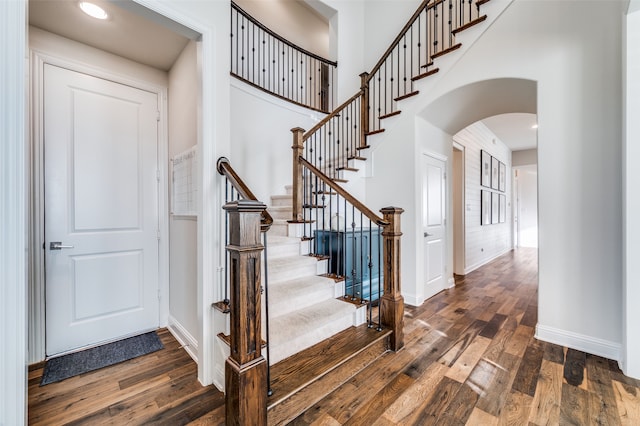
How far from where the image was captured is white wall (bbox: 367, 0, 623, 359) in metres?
2.24

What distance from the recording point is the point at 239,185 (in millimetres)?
1703

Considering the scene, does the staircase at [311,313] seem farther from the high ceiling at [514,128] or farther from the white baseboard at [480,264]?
the white baseboard at [480,264]

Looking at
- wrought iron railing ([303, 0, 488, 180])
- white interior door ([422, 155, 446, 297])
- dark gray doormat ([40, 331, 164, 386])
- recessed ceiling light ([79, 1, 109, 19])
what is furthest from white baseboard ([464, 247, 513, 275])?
recessed ceiling light ([79, 1, 109, 19])

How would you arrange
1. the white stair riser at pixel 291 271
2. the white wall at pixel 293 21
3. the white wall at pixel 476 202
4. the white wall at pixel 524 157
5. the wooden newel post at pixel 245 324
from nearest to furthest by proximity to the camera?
1. the wooden newel post at pixel 245 324
2. the white stair riser at pixel 291 271
3. the white wall at pixel 293 21
4. the white wall at pixel 476 202
5. the white wall at pixel 524 157

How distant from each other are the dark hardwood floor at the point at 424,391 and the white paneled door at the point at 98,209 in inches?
17.6

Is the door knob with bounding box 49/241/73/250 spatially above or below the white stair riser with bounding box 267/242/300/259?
above

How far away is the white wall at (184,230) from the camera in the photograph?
2287 millimetres

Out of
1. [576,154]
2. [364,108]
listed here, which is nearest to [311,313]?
[576,154]

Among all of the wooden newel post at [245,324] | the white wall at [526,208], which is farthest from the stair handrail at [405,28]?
the white wall at [526,208]

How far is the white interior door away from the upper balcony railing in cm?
208

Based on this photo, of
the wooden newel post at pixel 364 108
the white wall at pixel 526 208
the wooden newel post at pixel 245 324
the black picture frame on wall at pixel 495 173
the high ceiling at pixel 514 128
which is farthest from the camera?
the white wall at pixel 526 208
